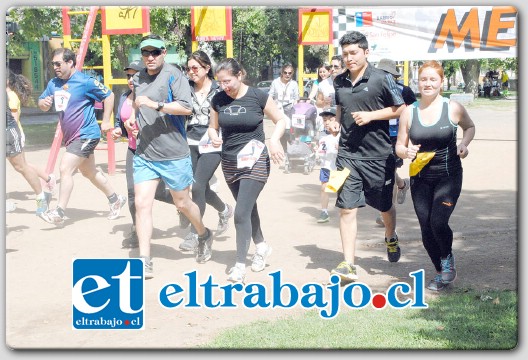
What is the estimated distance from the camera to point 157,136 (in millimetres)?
6770

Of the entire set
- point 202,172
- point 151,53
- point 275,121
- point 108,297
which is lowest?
point 108,297

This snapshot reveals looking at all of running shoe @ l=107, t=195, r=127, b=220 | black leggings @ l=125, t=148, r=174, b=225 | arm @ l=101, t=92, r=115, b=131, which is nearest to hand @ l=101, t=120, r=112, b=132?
arm @ l=101, t=92, r=115, b=131

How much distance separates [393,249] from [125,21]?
5733 mm

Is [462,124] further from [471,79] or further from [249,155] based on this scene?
[471,79]

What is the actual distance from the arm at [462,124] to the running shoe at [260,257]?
1.91 m

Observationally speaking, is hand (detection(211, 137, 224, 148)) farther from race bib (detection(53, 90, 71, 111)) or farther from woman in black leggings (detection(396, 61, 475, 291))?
race bib (detection(53, 90, 71, 111))

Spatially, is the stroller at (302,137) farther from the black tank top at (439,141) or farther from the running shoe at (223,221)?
the black tank top at (439,141)

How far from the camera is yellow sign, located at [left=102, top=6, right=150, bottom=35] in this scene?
34.3 feet

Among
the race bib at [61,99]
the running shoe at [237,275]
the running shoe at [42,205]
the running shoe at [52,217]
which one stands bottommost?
the running shoe at [237,275]

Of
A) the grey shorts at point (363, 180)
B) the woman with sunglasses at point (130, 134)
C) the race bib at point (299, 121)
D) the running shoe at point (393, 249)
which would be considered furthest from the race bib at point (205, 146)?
the race bib at point (299, 121)

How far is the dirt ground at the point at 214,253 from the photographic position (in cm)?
555

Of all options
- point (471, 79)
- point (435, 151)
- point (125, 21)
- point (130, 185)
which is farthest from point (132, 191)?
point (471, 79)

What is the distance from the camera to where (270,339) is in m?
5.26

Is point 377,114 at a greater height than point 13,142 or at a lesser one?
greater
